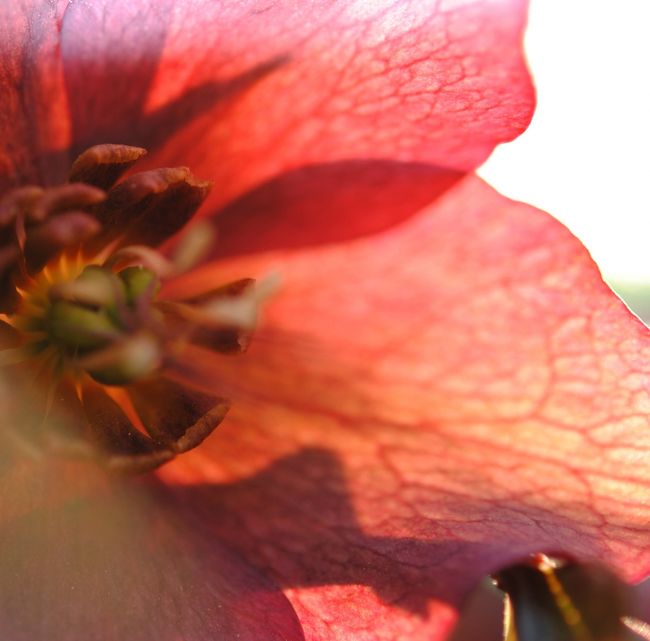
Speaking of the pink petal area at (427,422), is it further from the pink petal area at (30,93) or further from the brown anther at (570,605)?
the pink petal area at (30,93)

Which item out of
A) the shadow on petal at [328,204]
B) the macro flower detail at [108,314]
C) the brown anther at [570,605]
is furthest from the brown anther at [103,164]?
the brown anther at [570,605]

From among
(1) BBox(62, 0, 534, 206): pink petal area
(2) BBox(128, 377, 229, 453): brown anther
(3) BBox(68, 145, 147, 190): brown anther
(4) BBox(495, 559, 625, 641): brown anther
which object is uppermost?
(1) BBox(62, 0, 534, 206): pink petal area

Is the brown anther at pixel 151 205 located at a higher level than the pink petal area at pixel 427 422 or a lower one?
higher

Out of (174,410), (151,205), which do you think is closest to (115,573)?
(174,410)

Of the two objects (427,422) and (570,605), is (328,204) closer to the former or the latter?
(427,422)

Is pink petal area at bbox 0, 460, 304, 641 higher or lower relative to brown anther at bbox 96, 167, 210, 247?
lower

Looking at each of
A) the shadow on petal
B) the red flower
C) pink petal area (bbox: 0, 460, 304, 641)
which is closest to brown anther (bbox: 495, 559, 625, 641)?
the red flower

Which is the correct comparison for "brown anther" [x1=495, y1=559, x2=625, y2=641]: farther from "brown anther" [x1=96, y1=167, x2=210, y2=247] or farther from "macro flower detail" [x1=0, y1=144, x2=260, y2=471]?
"brown anther" [x1=96, y1=167, x2=210, y2=247]

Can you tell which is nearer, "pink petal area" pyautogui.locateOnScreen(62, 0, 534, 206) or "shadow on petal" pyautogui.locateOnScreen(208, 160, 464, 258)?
"pink petal area" pyautogui.locateOnScreen(62, 0, 534, 206)
